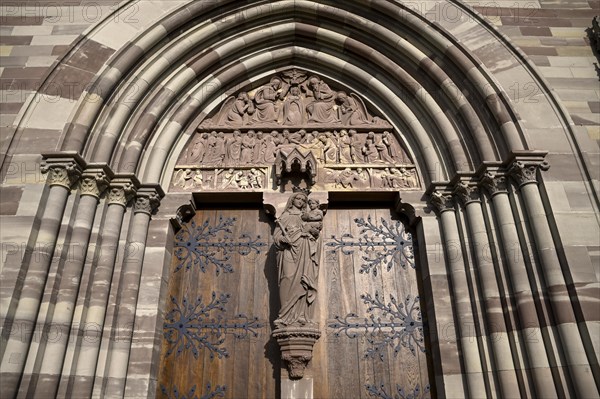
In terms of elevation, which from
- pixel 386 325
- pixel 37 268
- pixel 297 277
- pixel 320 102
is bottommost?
pixel 386 325

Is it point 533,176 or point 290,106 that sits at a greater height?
point 290,106

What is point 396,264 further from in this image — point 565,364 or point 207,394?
point 207,394

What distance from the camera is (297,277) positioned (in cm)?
500

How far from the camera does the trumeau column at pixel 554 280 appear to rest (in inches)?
157

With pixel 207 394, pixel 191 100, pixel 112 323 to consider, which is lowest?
pixel 207 394

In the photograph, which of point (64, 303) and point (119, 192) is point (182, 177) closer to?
point (119, 192)

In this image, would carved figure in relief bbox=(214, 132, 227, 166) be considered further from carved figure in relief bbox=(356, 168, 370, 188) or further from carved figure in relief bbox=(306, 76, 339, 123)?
carved figure in relief bbox=(356, 168, 370, 188)

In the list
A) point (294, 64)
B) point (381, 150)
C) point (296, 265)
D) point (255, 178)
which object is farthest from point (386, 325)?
point (294, 64)

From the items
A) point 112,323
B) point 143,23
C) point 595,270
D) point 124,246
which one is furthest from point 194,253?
point 595,270

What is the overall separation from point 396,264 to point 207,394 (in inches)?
100

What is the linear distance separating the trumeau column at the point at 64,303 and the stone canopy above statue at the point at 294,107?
1809 mm

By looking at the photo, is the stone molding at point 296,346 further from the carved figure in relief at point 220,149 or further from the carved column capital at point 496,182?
the carved column capital at point 496,182

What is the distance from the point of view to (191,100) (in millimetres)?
6059

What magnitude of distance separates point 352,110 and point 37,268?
4168mm
